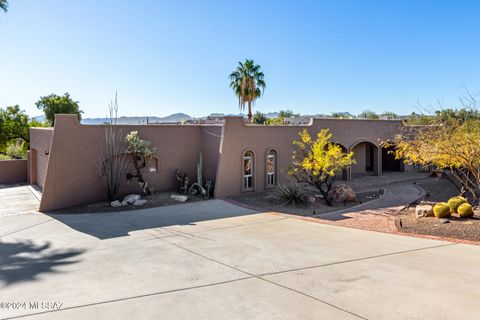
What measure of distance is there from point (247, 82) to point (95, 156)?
66.1 ft

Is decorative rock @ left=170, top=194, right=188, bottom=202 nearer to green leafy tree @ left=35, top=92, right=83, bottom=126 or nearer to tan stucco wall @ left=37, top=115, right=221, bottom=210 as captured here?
tan stucco wall @ left=37, top=115, right=221, bottom=210

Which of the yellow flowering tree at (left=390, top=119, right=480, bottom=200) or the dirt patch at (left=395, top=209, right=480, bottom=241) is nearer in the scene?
the dirt patch at (left=395, top=209, right=480, bottom=241)

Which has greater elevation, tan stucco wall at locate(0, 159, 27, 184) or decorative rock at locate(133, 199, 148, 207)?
tan stucco wall at locate(0, 159, 27, 184)

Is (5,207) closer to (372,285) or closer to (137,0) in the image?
(137,0)

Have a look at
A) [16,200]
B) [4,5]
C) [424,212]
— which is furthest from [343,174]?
[4,5]

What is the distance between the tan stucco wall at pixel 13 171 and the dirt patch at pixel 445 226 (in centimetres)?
2761

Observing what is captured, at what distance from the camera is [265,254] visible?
37.5 feet

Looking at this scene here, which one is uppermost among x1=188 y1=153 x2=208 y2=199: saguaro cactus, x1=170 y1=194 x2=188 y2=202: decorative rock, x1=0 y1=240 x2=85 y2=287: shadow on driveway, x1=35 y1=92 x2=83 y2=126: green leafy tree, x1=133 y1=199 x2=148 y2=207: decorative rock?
x1=35 y1=92 x2=83 y2=126: green leafy tree

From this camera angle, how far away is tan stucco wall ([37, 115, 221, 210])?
19.3m

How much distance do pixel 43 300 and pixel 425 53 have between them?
121 ft

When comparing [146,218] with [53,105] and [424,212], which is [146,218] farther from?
[53,105]

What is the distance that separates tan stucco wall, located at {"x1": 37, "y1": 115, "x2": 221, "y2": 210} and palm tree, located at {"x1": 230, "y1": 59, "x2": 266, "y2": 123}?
46.1 ft

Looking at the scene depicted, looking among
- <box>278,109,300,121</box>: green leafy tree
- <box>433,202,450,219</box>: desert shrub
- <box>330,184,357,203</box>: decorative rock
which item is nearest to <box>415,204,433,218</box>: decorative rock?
<box>433,202,450,219</box>: desert shrub

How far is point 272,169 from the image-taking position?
24.5 meters
